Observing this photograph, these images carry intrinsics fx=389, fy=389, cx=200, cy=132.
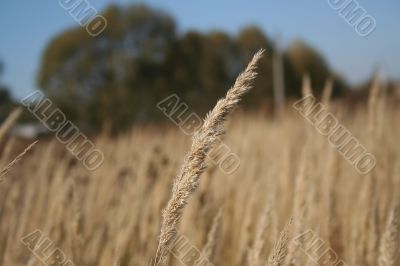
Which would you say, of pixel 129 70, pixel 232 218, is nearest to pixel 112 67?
pixel 129 70

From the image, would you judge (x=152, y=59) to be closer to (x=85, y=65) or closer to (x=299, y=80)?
(x=85, y=65)

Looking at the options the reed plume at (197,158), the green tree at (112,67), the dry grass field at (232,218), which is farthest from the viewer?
the green tree at (112,67)

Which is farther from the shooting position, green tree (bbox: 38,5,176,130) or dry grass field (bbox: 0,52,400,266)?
green tree (bbox: 38,5,176,130)

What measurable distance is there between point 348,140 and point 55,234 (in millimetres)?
1411

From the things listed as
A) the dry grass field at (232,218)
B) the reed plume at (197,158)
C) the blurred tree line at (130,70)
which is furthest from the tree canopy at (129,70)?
the reed plume at (197,158)

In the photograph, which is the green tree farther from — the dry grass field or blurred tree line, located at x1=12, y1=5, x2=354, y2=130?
the dry grass field

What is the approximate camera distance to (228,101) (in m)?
0.55

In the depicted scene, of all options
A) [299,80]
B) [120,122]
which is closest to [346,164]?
[120,122]

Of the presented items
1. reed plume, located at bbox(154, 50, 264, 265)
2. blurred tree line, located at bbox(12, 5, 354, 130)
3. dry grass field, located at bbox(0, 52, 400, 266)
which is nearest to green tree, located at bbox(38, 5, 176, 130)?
blurred tree line, located at bbox(12, 5, 354, 130)

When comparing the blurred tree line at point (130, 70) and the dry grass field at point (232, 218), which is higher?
the blurred tree line at point (130, 70)

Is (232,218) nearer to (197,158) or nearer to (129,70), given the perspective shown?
(197,158)

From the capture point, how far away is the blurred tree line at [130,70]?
1245 cm

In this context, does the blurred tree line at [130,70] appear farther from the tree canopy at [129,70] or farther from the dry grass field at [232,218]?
the dry grass field at [232,218]

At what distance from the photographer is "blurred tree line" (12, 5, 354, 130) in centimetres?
1245
